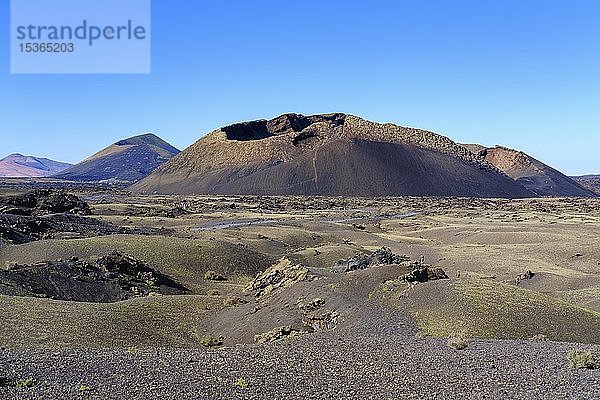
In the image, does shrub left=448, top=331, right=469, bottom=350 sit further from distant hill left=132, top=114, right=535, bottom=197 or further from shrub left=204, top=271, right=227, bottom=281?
distant hill left=132, top=114, right=535, bottom=197

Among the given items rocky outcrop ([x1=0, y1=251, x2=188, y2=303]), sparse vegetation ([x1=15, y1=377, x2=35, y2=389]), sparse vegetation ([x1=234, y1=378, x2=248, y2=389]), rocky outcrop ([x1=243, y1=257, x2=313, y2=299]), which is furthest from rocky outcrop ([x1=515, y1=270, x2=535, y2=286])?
sparse vegetation ([x1=15, y1=377, x2=35, y2=389])

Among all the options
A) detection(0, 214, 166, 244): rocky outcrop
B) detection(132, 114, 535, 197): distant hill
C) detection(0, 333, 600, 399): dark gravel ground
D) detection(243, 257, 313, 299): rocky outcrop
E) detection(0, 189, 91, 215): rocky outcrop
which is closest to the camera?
detection(0, 333, 600, 399): dark gravel ground

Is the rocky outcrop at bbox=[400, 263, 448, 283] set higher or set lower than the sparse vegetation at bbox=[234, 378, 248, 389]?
higher

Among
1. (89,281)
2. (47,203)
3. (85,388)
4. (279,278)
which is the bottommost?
(89,281)

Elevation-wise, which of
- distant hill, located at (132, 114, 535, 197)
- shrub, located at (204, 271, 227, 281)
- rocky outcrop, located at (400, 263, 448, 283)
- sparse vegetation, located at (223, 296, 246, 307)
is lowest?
shrub, located at (204, 271, 227, 281)

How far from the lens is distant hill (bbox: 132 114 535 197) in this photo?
13800cm

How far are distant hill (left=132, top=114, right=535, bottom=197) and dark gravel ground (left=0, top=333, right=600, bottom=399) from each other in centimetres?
11859

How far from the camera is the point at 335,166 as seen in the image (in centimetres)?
14275

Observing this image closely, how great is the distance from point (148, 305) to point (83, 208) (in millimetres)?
55090

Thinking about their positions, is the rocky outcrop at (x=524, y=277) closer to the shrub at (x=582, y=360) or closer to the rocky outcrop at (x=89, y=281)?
the rocky outcrop at (x=89, y=281)

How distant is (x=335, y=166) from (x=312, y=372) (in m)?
132

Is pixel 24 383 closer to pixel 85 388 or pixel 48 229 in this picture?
pixel 85 388

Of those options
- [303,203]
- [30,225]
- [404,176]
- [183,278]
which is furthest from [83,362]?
[404,176]

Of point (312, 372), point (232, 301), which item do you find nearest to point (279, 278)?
point (232, 301)
